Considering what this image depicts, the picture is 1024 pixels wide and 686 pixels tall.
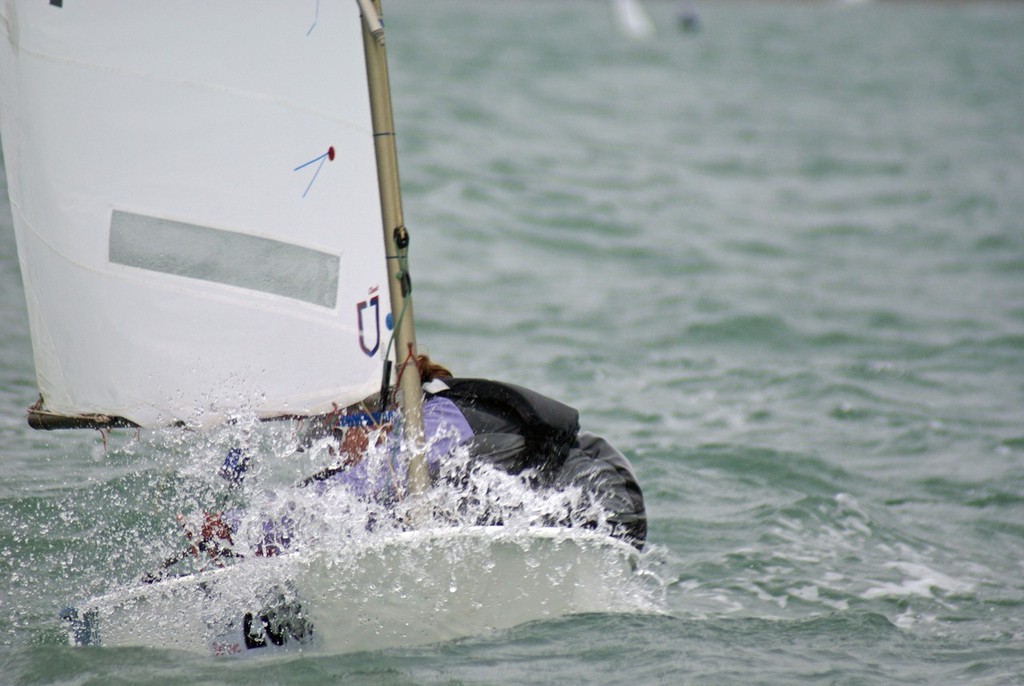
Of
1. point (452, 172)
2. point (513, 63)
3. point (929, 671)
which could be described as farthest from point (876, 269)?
point (513, 63)

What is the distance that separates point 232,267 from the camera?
10.1ft

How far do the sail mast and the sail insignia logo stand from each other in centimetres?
4

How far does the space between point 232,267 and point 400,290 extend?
43cm

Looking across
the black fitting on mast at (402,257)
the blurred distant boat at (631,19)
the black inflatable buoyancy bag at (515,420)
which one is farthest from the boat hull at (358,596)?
the blurred distant boat at (631,19)

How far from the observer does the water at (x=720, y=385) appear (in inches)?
134

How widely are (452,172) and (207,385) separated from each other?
8.26 m

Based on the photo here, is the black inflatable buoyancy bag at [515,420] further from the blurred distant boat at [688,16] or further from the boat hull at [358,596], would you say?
the blurred distant boat at [688,16]

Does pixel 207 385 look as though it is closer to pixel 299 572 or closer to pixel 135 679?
pixel 299 572

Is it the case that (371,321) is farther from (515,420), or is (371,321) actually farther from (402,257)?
(515,420)

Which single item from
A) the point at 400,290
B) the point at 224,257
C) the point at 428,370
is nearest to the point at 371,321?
the point at 400,290

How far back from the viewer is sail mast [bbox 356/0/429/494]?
10.1ft

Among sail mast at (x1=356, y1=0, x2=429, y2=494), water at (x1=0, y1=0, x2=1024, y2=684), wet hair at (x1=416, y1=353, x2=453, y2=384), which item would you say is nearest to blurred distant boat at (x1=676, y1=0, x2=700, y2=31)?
water at (x1=0, y1=0, x2=1024, y2=684)

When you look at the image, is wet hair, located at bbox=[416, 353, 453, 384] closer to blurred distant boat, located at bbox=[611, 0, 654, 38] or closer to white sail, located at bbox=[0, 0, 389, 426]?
white sail, located at bbox=[0, 0, 389, 426]

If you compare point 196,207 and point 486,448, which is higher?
point 196,207
